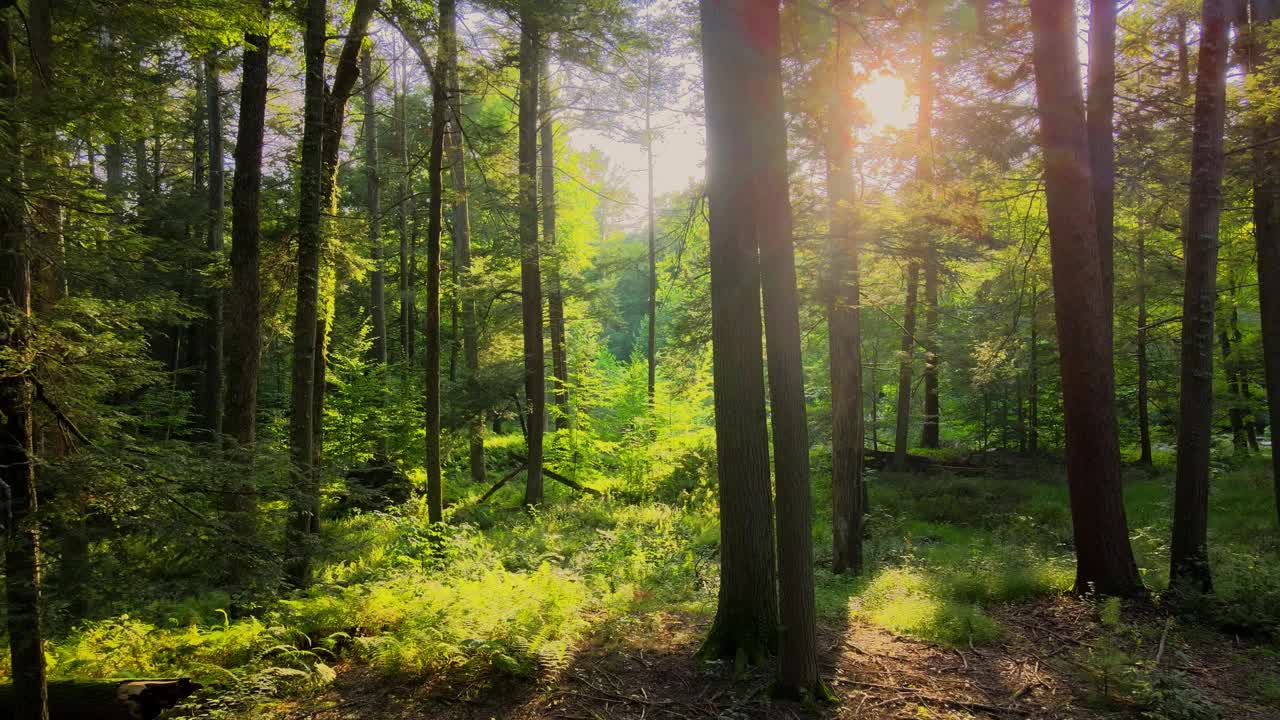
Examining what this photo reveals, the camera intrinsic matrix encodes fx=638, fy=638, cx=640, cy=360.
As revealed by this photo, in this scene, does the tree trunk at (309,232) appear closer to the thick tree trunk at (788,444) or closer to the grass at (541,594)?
the grass at (541,594)

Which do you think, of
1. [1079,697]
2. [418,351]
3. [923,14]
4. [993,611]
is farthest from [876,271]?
[418,351]

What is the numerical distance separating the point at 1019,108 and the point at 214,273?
12.1 meters

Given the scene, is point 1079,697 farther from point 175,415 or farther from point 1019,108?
point 175,415

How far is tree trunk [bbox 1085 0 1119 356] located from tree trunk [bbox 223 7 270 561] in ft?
33.6

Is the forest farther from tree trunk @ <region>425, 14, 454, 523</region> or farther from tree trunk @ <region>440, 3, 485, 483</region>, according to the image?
tree trunk @ <region>440, 3, 485, 483</region>

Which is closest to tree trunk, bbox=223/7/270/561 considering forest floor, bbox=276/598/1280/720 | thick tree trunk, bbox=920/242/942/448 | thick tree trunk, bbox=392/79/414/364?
forest floor, bbox=276/598/1280/720

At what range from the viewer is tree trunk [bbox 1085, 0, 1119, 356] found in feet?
26.1

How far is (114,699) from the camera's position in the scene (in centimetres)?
477

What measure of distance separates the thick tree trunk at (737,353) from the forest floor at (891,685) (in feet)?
1.39

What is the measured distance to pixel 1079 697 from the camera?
483cm

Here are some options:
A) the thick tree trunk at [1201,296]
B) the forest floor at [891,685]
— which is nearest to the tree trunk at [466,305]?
the forest floor at [891,685]

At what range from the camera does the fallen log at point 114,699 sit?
471cm

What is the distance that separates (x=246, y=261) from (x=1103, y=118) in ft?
36.0

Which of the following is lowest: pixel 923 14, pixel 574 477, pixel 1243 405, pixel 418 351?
pixel 574 477
